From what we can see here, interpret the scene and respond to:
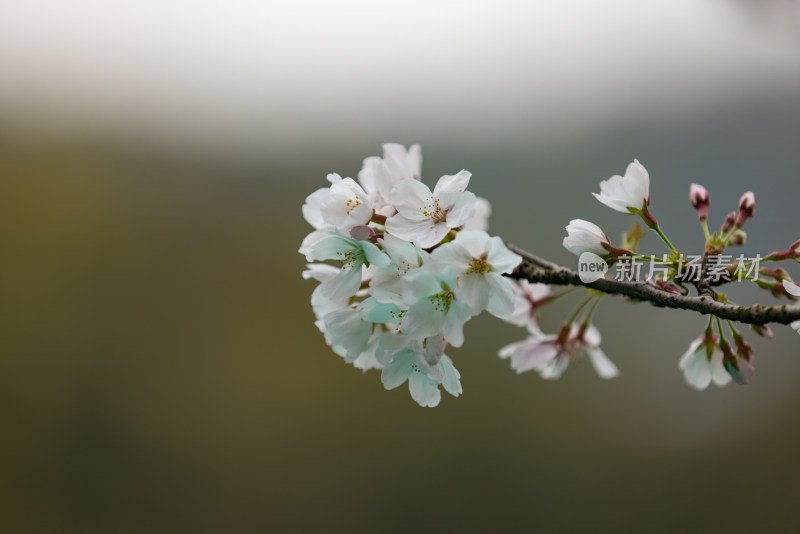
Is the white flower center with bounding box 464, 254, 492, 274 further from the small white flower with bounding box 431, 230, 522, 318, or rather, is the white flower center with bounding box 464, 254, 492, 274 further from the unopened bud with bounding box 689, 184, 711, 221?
the unopened bud with bounding box 689, 184, 711, 221

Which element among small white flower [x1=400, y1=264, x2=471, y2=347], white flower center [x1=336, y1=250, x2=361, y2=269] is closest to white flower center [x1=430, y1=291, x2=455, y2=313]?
small white flower [x1=400, y1=264, x2=471, y2=347]

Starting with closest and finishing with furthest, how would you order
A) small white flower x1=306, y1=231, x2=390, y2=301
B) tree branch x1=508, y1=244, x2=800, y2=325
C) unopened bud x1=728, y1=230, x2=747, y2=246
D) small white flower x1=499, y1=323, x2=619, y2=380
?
tree branch x1=508, y1=244, x2=800, y2=325
small white flower x1=306, y1=231, x2=390, y2=301
unopened bud x1=728, y1=230, x2=747, y2=246
small white flower x1=499, y1=323, x2=619, y2=380

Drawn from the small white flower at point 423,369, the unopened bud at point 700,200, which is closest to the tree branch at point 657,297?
the small white flower at point 423,369

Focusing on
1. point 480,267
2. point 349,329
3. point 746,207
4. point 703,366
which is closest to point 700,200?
point 746,207

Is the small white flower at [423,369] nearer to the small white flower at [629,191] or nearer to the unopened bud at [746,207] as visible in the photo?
the small white flower at [629,191]

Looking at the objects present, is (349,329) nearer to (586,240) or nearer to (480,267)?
(480,267)

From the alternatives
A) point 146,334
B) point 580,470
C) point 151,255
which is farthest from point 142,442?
point 580,470

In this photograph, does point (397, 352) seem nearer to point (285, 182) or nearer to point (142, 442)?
point (142, 442)
